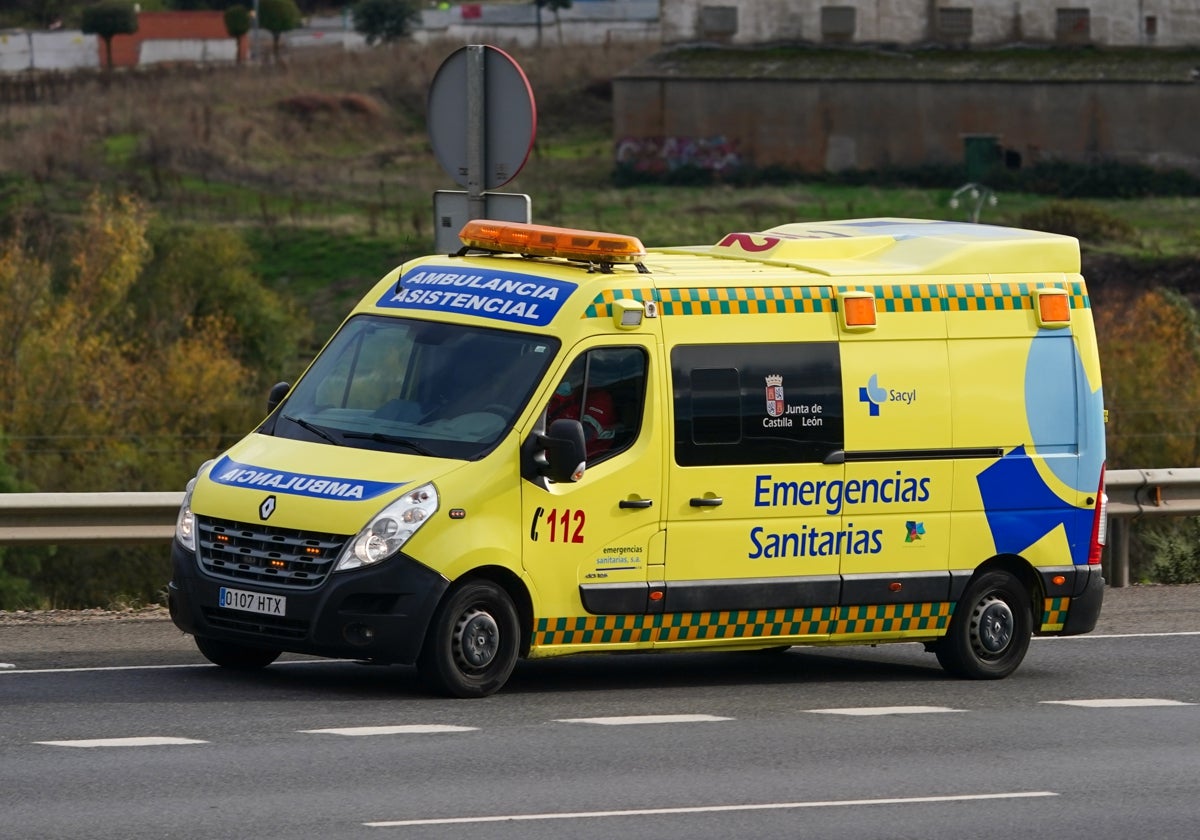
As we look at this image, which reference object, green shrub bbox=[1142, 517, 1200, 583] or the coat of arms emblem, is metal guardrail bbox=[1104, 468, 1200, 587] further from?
the coat of arms emblem

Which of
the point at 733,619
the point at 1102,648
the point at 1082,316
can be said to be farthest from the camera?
the point at 1102,648

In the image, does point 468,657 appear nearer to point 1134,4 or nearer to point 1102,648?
point 1102,648

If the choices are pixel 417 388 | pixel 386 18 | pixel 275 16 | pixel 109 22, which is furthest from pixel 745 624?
pixel 275 16

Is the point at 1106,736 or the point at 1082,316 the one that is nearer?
the point at 1106,736

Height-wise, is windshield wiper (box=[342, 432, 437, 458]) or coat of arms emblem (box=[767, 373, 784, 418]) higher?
coat of arms emblem (box=[767, 373, 784, 418])

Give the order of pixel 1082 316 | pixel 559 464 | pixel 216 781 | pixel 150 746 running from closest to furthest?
pixel 216 781
pixel 150 746
pixel 559 464
pixel 1082 316

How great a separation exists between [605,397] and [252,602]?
1928 millimetres

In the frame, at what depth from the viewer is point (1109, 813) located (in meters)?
8.72

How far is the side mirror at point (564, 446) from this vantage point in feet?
34.2

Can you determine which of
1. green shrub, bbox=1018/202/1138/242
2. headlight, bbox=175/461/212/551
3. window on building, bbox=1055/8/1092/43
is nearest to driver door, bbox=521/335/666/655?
headlight, bbox=175/461/212/551

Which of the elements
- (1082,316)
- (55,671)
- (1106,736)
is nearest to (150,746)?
(55,671)

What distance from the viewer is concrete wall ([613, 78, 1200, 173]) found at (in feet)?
248

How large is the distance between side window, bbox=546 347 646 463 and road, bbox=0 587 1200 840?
1.27 m

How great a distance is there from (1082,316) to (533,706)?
392 centimetres
